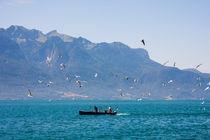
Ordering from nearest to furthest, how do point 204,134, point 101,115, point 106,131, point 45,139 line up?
point 45,139, point 204,134, point 106,131, point 101,115

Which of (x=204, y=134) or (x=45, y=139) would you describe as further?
(x=204, y=134)

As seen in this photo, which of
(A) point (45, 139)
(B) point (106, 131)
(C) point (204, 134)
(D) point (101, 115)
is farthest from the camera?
(D) point (101, 115)

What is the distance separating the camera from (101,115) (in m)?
108

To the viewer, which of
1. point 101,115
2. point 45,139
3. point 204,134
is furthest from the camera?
point 101,115

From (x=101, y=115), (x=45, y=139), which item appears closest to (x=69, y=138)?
(x=45, y=139)

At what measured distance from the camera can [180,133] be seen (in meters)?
62.7

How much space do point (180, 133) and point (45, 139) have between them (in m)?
22.5

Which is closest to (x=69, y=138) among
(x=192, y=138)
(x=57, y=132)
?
(x=57, y=132)

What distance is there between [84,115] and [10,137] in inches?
2098

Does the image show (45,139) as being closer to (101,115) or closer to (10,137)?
(10,137)

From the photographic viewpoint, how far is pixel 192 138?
5628 cm

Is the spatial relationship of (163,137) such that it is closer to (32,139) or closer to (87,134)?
(87,134)

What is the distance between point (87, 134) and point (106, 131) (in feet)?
16.7

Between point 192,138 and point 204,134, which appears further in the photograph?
point 204,134
